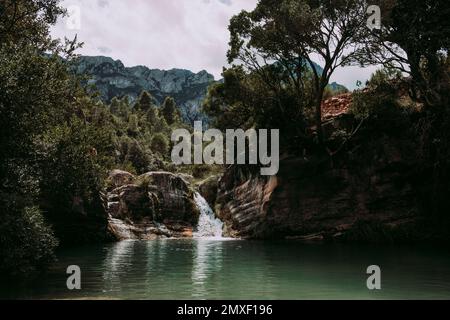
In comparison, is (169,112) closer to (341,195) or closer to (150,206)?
(150,206)

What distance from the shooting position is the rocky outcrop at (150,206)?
45.3 meters

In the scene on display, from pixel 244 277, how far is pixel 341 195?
23104mm

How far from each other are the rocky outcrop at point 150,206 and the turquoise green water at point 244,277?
18675 mm

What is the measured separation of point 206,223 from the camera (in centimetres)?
5078

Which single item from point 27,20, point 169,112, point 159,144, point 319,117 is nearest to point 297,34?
point 319,117

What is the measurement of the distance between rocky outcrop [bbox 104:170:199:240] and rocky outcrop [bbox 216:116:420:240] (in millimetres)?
9070

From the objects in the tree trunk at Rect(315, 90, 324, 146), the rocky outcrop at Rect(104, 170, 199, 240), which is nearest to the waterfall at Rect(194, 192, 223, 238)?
the rocky outcrop at Rect(104, 170, 199, 240)

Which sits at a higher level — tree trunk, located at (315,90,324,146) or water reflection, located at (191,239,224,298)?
tree trunk, located at (315,90,324,146)

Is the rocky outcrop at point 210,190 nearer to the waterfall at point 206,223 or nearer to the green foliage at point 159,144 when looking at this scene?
the waterfall at point 206,223

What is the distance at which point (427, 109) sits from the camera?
36.0 meters

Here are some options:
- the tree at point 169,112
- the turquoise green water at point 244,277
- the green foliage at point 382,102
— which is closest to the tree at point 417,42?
the green foliage at point 382,102

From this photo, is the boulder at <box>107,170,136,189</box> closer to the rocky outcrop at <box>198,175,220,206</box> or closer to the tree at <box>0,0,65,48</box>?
the rocky outcrop at <box>198,175,220,206</box>

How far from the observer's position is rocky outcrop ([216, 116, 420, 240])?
36656 mm
